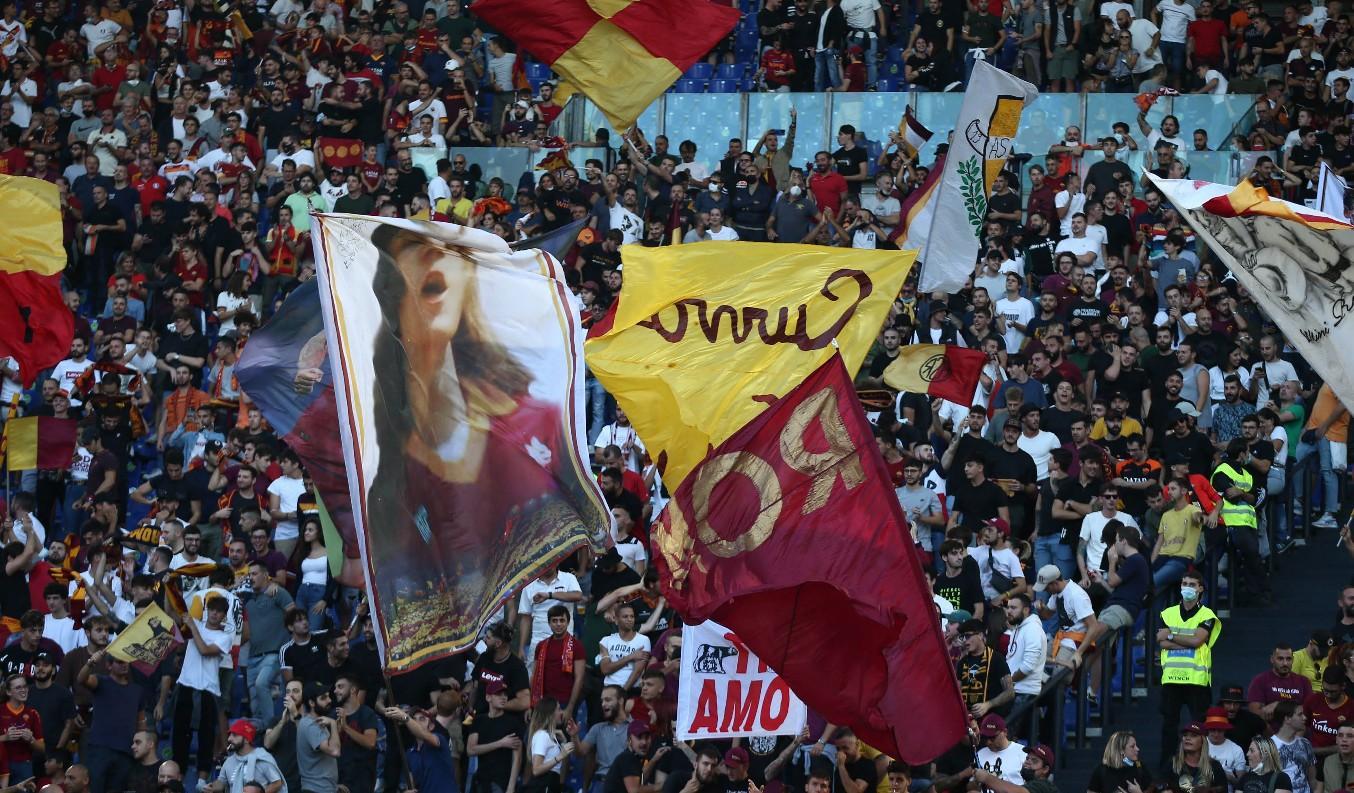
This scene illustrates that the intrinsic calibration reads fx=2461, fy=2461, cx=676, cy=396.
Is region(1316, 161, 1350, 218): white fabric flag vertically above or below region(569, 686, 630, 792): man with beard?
above

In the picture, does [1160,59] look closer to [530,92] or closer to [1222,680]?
[530,92]

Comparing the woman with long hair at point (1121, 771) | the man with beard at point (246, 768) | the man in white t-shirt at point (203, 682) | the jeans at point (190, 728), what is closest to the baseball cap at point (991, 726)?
the woman with long hair at point (1121, 771)

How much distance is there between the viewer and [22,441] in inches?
930

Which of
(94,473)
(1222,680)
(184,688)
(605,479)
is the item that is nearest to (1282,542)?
(1222,680)

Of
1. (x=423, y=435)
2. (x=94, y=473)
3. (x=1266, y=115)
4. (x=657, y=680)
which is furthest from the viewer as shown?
(x=1266, y=115)

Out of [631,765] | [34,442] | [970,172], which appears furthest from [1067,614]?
[34,442]

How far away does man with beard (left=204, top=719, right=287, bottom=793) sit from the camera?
18.4m

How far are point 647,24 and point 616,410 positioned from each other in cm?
365

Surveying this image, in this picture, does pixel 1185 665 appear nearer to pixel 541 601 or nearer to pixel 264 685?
pixel 541 601

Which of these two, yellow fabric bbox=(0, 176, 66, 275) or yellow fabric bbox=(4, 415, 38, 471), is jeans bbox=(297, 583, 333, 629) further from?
yellow fabric bbox=(4, 415, 38, 471)

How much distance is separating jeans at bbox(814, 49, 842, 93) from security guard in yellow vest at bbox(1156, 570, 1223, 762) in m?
12.8

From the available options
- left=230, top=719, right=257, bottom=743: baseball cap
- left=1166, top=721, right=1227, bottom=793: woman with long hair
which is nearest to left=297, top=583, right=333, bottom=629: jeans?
left=230, top=719, right=257, bottom=743: baseball cap

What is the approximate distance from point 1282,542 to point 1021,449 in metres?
2.43

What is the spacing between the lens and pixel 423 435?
44.5 feet
